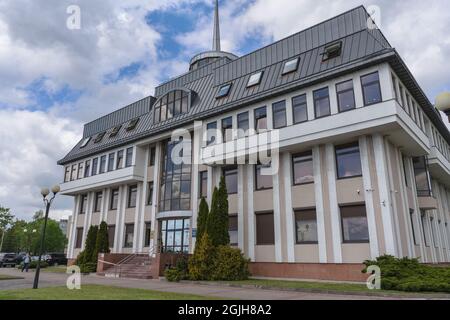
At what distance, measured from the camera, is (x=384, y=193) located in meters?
15.4

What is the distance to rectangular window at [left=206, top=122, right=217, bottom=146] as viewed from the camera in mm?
21747

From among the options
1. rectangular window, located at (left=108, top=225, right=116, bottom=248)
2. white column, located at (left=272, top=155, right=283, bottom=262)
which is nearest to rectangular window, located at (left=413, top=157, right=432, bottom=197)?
white column, located at (left=272, top=155, right=283, bottom=262)

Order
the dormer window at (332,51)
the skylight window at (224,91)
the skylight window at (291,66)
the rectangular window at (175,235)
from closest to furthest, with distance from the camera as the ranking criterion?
the dormer window at (332,51)
the skylight window at (291,66)
the skylight window at (224,91)
the rectangular window at (175,235)

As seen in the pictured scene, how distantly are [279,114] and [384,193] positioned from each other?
6.81 meters

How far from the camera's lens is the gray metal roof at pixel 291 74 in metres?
17.0

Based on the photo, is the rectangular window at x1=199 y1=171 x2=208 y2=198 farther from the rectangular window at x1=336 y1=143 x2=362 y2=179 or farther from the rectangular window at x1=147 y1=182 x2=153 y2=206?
the rectangular window at x1=336 y1=143 x2=362 y2=179

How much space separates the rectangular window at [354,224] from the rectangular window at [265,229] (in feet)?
12.8

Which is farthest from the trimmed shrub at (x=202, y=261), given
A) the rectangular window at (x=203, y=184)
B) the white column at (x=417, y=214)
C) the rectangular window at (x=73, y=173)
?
the rectangular window at (x=73, y=173)

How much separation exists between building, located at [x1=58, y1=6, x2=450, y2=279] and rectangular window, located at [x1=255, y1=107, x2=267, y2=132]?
61 millimetres

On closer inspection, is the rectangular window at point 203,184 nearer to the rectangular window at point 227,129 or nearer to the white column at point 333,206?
the rectangular window at point 227,129

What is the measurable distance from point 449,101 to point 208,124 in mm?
17344

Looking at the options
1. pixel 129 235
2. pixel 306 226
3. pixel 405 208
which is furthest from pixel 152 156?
pixel 405 208
